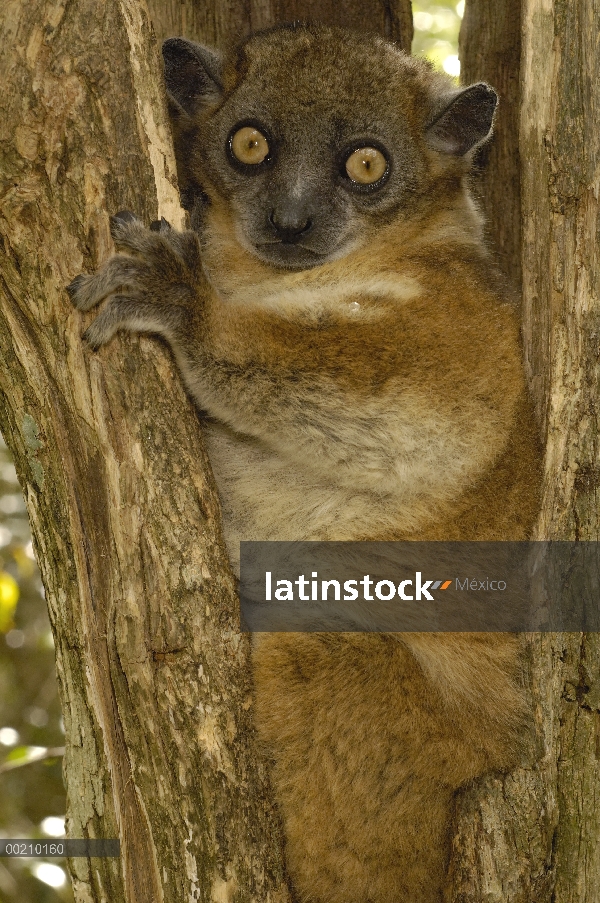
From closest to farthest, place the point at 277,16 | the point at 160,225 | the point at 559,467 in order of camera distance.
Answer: the point at 160,225 < the point at 559,467 < the point at 277,16

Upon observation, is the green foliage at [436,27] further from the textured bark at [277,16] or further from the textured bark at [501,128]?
the textured bark at [501,128]

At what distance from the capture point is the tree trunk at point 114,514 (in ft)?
9.38

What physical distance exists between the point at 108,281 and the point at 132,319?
0.14 metres

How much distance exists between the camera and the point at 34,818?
6.84 metres

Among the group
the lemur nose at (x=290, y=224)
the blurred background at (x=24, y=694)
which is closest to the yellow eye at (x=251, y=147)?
the lemur nose at (x=290, y=224)

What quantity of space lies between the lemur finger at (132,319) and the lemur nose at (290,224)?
84 cm

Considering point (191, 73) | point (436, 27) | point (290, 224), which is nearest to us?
point (290, 224)

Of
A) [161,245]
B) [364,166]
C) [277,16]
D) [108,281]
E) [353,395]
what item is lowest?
[353,395]

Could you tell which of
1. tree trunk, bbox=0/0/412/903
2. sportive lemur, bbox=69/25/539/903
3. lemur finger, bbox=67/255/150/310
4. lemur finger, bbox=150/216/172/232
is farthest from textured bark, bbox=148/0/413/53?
lemur finger, bbox=67/255/150/310

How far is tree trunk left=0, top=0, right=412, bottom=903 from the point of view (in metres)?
→ 2.86

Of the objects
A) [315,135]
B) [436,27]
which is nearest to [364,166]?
[315,135]

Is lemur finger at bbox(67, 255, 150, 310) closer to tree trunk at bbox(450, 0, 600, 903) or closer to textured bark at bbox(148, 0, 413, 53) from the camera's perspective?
tree trunk at bbox(450, 0, 600, 903)

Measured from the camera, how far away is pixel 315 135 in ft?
13.1

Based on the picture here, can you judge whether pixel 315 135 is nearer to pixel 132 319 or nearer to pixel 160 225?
pixel 160 225
